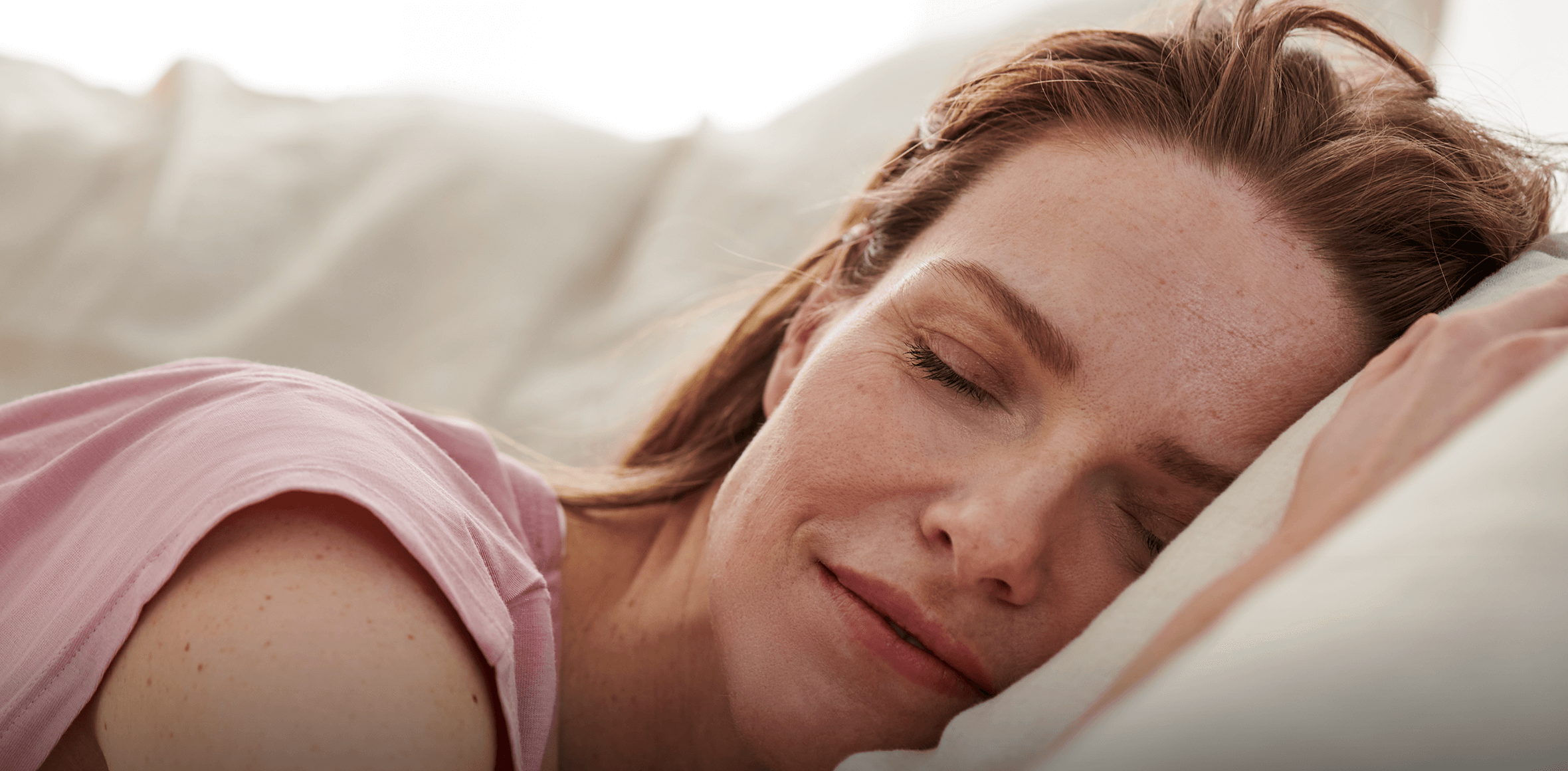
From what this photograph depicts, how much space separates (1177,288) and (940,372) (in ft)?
0.62

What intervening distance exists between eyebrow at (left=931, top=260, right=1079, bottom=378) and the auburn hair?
0.19m

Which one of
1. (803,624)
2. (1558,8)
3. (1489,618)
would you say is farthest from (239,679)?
(1558,8)

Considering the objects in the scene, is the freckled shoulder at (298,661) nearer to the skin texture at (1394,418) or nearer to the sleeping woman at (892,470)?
the sleeping woman at (892,470)

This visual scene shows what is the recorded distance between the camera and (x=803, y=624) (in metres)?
0.76

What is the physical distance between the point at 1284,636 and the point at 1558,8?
1.27 meters

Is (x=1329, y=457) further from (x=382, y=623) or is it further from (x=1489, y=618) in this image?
(x=382, y=623)

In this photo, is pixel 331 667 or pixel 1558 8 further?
pixel 1558 8

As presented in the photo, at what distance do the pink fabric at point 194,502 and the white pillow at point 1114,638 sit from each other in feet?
0.95

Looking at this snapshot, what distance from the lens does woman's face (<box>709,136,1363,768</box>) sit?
0.73 meters

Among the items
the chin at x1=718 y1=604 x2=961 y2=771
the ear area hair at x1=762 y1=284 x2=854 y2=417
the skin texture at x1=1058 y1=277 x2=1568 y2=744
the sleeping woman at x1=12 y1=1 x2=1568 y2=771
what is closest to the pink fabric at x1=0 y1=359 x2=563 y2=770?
the sleeping woman at x1=12 y1=1 x2=1568 y2=771

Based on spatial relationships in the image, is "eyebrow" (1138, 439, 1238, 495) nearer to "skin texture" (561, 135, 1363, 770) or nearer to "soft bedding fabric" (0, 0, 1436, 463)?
"skin texture" (561, 135, 1363, 770)

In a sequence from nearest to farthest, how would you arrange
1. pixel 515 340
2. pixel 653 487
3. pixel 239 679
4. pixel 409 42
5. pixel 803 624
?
pixel 239 679, pixel 803 624, pixel 653 487, pixel 515 340, pixel 409 42

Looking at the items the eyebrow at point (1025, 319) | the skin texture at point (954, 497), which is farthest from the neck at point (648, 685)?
the eyebrow at point (1025, 319)

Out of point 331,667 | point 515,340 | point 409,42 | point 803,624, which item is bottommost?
point 515,340
